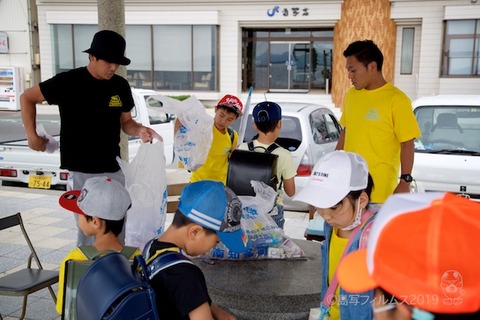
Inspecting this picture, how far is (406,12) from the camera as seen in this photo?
A: 699 inches

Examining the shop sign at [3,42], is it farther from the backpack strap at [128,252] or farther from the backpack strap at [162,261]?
the backpack strap at [162,261]

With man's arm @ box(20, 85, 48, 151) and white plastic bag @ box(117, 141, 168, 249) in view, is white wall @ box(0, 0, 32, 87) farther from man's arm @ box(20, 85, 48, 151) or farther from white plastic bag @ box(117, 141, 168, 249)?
white plastic bag @ box(117, 141, 168, 249)

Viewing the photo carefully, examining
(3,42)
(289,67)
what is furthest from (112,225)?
(3,42)

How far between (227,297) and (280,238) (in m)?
0.54

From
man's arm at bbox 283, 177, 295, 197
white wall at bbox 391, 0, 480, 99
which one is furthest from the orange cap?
white wall at bbox 391, 0, 480, 99

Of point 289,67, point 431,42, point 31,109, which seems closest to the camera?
point 31,109

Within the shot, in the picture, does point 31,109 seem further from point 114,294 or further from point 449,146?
point 449,146

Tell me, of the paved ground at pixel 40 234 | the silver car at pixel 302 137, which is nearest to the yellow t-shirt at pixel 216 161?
the paved ground at pixel 40 234

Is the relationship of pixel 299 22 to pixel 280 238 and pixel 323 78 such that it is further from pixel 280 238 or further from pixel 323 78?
pixel 280 238

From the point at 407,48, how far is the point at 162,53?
10355 mm

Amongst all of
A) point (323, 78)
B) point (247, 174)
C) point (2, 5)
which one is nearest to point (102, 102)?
point (247, 174)

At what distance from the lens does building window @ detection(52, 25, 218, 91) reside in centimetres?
2023

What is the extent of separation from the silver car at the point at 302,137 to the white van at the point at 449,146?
4.18ft

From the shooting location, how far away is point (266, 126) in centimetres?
323
